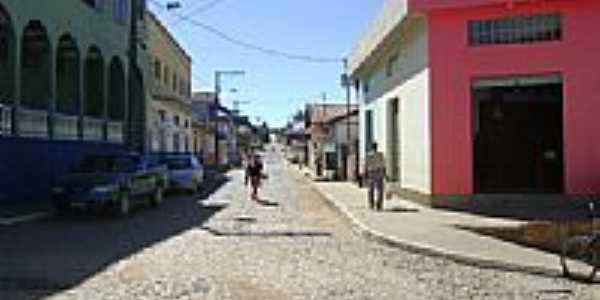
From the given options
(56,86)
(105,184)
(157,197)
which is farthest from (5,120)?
(56,86)

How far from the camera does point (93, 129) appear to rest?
3703cm

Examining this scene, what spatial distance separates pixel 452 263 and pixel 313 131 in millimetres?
64425

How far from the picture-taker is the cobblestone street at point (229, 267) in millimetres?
12039

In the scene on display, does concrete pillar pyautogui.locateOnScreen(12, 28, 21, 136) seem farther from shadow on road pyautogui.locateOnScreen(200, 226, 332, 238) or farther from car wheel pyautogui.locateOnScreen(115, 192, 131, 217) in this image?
shadow on road pyautogui.locateOnScreen(200, 226, 332, 238)

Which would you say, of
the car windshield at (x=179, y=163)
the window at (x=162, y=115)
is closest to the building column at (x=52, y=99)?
the car windshield at (x=179, y=163)

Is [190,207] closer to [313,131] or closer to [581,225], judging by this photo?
[581,225]

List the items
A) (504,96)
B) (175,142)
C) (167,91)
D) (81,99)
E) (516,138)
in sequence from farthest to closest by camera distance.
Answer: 1. (175,142)
2. (167,91)
3. (81,99)
4. (516,138)
5. (504,96)

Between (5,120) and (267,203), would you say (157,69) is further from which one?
(5,120)

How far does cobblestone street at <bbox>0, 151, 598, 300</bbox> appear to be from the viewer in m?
12.0

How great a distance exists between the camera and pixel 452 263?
15164 mm

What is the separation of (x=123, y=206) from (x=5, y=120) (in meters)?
4.50

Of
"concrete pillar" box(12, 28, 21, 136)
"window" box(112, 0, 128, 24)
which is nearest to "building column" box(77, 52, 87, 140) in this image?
"window" box(112, 0, 128, 24)

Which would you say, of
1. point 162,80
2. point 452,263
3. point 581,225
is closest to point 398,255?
point 452,263

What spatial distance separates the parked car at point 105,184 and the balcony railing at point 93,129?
8.28 metres
